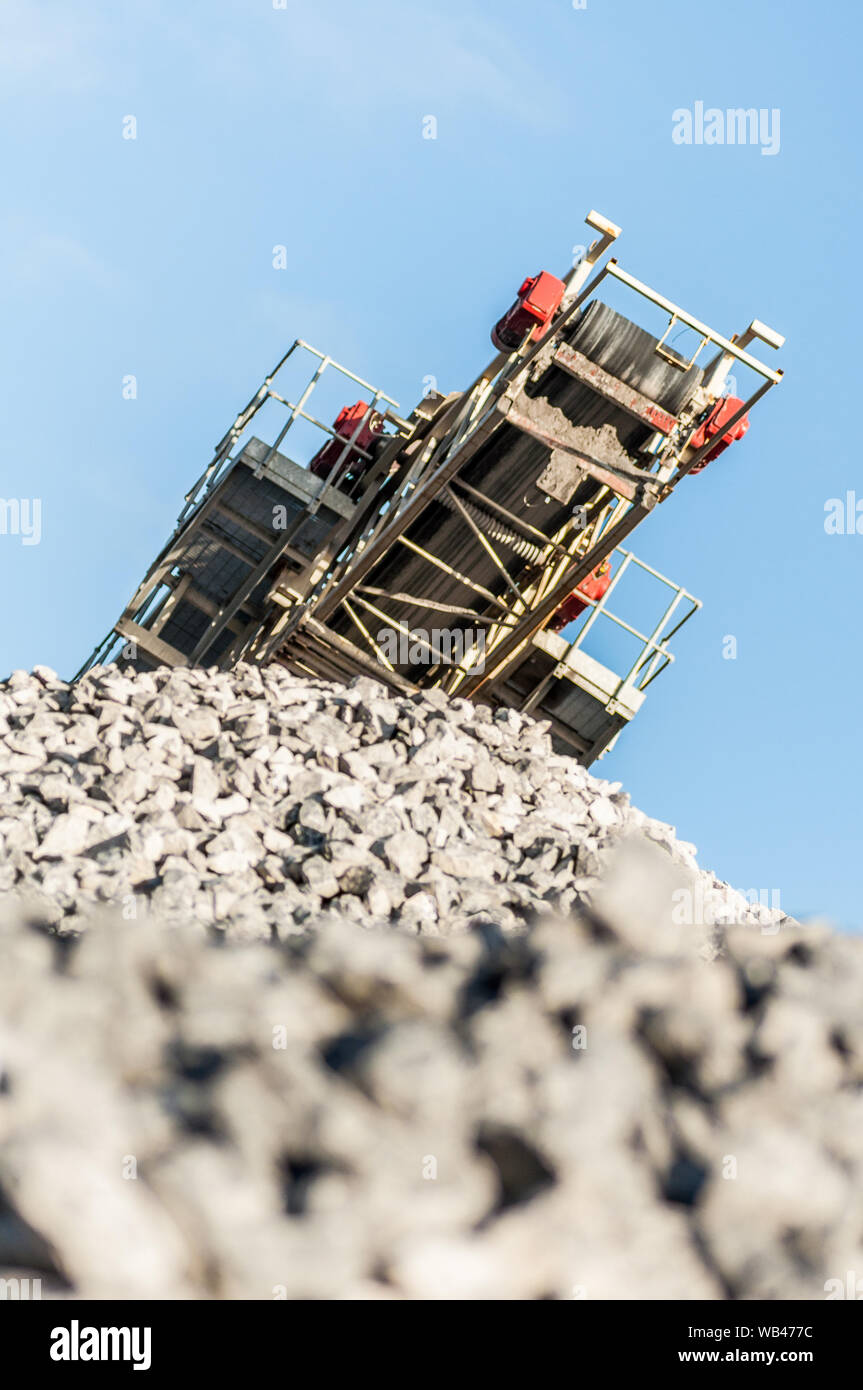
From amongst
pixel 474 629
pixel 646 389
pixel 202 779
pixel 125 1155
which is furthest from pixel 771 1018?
pixel 474 629

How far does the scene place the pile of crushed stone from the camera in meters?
6.59

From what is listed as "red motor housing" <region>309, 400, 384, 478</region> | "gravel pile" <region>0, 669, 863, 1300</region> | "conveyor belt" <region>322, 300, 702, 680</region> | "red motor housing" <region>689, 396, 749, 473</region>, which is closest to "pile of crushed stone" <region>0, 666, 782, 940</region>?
"gravel pile" <region>0, 669, 863, 1300</region>

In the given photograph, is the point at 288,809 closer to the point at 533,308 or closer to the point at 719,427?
the point at 533,308

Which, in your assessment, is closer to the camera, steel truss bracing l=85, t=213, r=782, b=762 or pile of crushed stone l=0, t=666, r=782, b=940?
pile of crushed stone l=0, t=666, r=782, b=940

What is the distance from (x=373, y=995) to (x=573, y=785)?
520 centimetres

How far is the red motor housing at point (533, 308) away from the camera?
416 inches

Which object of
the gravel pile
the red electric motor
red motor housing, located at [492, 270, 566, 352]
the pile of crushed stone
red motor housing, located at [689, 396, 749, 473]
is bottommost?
the gravel pile

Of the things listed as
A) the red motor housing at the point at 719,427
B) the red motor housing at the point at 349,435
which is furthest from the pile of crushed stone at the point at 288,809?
the red motor housing at the point at 349,435

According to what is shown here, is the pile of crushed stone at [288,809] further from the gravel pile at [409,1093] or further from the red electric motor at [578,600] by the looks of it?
the red electric motor at [578,600]

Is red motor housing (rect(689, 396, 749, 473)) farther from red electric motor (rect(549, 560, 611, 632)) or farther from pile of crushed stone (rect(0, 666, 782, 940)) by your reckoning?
pile of crushed stone (rect(0, 666, 782, 940))

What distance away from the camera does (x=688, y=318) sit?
10547 mm

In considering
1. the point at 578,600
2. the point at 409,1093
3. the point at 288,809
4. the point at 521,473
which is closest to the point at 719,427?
the point at 521,473

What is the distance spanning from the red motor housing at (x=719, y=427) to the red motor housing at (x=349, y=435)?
4034 mm

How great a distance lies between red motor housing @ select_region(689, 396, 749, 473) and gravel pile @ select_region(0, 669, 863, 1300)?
5659mm
